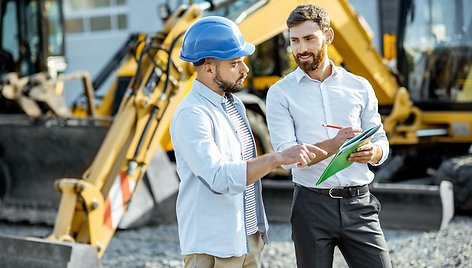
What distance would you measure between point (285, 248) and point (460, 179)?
2.23 metres

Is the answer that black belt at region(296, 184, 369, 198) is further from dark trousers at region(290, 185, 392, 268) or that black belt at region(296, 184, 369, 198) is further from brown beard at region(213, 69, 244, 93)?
brown beard at region(213, 69, 244, 93)


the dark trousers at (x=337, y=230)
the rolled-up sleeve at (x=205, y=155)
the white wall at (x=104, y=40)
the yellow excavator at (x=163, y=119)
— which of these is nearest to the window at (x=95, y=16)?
the white wall at (x=104, y=40)

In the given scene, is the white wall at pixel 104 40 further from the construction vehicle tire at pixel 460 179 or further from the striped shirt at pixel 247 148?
the striped shirt at pixel 247 148

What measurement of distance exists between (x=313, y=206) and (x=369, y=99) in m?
0.50

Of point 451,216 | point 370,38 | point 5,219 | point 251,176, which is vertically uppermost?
point 251,176

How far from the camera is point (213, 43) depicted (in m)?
3.16

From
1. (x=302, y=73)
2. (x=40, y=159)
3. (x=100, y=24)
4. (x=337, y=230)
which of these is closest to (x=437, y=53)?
(x=40, y=159)

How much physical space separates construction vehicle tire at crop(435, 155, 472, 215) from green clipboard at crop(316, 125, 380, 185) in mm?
4911

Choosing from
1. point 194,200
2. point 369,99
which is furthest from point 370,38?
point 194,200

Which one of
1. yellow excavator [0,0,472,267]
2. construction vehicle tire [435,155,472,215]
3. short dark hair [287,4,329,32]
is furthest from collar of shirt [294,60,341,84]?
construction vehicle tire [435,155,472,215]

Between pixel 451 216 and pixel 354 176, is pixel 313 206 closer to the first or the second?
pixel 354 176

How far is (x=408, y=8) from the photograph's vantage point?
9141 millimetres

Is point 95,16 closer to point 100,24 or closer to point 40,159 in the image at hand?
point 100,24

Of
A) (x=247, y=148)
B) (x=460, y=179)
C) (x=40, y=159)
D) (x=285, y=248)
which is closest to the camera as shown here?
(x=247, y=148)
